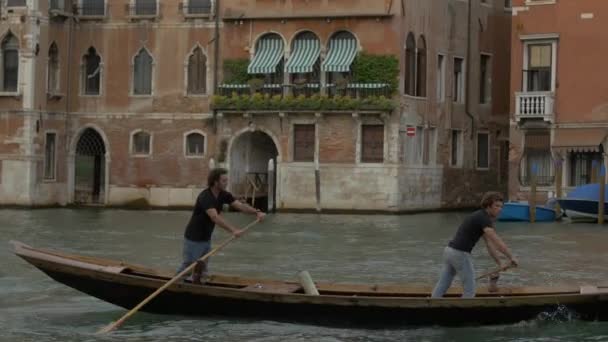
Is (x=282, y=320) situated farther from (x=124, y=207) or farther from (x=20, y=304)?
(x=124, y=207)

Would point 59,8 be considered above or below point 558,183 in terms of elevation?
above

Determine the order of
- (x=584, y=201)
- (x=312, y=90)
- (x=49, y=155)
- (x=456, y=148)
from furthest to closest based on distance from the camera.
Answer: (x=456, y=148) → (x=49, y=155) → (x=312, y=90) → (x=584, y=201)

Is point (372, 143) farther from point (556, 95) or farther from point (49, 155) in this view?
point (49, 155)

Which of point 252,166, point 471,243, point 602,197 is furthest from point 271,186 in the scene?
point 471,243

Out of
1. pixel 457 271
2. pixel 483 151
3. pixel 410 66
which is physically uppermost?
pixel 410 66

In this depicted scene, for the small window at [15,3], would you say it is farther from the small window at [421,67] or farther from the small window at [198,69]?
the small window at [421,67]

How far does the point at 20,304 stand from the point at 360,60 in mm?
20655

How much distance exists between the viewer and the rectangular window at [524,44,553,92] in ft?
113

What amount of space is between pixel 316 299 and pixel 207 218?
1.36 m

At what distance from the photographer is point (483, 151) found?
1565 inches

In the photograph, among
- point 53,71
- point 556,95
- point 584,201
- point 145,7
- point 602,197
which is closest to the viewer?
point 602,197

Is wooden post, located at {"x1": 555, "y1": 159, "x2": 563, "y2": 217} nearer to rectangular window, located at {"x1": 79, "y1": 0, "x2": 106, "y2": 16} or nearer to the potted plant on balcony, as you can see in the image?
the potted plant on balcony

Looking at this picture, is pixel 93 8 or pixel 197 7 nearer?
pixel 197 7

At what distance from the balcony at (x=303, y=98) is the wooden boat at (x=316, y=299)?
20703 mm
